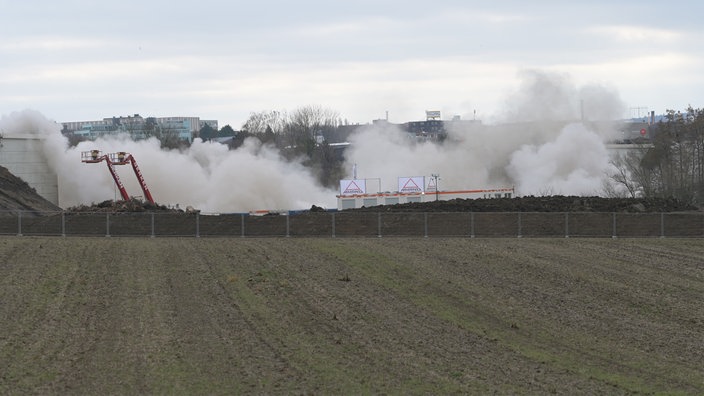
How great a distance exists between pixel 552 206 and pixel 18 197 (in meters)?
40.8

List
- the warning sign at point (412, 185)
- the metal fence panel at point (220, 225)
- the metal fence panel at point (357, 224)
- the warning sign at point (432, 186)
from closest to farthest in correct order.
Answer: the metal fence panel at point (357, 224)
the metal fence panel at point (220, 225)
the warning sign at point (412, 185)
the warning sign at point (432, 186)

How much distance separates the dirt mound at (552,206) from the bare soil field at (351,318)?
12.5 meters

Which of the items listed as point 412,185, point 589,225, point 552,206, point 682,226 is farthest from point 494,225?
point 412,185

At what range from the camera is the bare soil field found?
19.8 m

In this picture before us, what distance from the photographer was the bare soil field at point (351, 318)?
779 inches

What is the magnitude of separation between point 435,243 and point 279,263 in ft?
36.4

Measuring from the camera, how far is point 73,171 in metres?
90.2

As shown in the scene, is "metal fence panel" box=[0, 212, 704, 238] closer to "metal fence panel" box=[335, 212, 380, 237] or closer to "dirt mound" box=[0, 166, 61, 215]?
"metal fence panel" box=[335, 212, 380, 237]

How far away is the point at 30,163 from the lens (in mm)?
88938

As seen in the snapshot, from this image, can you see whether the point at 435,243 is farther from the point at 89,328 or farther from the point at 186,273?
the point at 89,328

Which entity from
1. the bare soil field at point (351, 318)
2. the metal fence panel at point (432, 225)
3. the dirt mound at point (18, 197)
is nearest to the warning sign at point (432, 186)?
the dirt mound at point (18, 197)

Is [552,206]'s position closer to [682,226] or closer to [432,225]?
[682,226]

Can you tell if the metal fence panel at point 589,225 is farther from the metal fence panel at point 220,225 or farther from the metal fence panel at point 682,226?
the metal fence panel at point 220,225

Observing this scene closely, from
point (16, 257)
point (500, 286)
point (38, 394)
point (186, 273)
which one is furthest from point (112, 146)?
point (38, 394)
